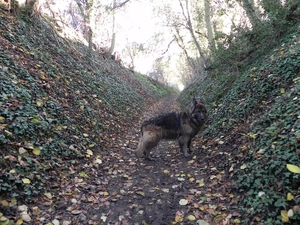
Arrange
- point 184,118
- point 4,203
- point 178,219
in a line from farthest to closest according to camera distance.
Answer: point 184,118, point 178,219, point 4,203

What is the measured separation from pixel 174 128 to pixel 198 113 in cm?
84

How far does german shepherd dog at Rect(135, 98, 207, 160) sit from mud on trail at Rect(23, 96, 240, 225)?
0.43m

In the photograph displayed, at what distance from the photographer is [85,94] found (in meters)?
9.55

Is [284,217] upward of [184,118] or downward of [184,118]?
downward

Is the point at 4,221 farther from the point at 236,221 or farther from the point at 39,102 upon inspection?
the point at 39,102

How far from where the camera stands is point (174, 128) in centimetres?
703

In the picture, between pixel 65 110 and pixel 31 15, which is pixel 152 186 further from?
pixel 31 15

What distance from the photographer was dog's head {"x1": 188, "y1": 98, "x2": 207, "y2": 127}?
6.79m

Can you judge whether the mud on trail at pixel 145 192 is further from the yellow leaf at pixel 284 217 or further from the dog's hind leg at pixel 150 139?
the yellow leaf at pixel 284 217

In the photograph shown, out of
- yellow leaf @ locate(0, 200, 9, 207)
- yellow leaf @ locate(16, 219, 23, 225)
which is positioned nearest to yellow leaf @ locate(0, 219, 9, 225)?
yellow leaf @ locate(16, 219, 23, 225)

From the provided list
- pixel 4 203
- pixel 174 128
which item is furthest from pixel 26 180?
pixel 174 128

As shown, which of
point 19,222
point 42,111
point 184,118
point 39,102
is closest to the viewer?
point 19,222

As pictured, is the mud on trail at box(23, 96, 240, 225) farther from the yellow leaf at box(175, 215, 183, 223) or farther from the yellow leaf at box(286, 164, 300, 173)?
the yellow leaf at box(286, 164, 300, 173)

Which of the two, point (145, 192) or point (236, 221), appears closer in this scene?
point (236, 221)
